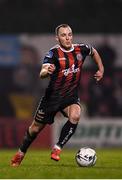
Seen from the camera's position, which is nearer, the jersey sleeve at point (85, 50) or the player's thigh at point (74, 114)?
the player's thigh at point (74, 114)

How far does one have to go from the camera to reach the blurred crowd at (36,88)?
80.6 feet

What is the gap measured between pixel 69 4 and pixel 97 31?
154 cm

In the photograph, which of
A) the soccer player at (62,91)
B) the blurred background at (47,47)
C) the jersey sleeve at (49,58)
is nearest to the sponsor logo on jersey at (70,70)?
the soccer player at (62,91)

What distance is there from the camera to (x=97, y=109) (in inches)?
967

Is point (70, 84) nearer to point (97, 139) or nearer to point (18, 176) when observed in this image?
point (18, 176)

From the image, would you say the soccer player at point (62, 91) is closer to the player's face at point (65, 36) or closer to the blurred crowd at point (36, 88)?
the player's face at point (65, 36)

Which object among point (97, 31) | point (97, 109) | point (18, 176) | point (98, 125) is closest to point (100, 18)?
point (97, 31)

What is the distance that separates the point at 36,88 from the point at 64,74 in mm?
13740

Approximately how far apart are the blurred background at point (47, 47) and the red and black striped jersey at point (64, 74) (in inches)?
475

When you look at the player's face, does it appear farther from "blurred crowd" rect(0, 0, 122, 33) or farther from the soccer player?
"blurred crowd" rect(0, 0, 122, 33)

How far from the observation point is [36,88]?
82.2 feet

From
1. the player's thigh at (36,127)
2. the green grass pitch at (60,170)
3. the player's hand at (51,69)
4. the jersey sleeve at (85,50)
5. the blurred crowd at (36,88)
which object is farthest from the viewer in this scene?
the blurred crowd at (36,88)

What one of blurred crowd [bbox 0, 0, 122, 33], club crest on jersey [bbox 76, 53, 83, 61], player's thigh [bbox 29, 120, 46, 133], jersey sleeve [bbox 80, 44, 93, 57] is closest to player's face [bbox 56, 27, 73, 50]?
club crest on jersey [bbox 76, 53, 83, 61]

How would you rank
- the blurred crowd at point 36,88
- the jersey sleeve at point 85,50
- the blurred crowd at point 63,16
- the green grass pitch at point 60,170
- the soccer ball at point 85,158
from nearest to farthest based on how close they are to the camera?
the green grass pitch at point 60,170 → the soccer ball at point 85,158 → the jersey sleeve at point 85,50 → the blurred crowd at point 36,88 → the blurred crowd at point 63,16
